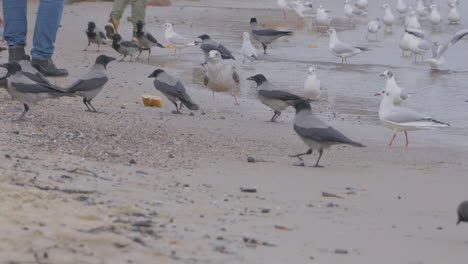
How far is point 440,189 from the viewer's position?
257 inches

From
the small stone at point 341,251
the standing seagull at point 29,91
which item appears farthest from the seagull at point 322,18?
the small stone at point 341,251

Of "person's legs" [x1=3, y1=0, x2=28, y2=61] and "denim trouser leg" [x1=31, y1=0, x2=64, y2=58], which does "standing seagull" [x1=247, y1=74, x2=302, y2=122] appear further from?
"person's legs" [x1=3, y1=0, x2=28, y2=61]

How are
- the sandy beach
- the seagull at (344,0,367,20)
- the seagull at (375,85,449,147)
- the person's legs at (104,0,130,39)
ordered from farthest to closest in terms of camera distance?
the seagull at (344,0,367,20) → the person's legs at (104,0,130,39) → the seagull at (375,85,449,147) → the sandy beach

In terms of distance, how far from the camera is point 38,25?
9477mm

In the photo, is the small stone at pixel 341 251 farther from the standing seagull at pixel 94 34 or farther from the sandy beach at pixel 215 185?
the standing seagull at pixel 94 34

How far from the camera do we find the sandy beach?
4332 millimetres

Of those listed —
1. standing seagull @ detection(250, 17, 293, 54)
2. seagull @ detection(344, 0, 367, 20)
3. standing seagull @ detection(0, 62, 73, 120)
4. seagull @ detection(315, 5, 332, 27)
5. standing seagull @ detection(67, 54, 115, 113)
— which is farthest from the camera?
seagull @ detection(344, 0, 367, 20)

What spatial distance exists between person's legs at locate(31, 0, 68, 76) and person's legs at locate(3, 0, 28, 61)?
19 centimetres

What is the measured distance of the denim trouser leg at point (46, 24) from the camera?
9336mm

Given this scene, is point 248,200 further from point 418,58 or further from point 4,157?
point 418,58

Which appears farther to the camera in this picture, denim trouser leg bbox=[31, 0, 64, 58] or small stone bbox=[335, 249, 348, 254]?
denim trouser leg bbox=[31, 0, 64, 58]

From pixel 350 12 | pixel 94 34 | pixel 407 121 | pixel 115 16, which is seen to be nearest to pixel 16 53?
pixel 407 121

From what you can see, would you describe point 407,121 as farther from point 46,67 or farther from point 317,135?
point 46,67

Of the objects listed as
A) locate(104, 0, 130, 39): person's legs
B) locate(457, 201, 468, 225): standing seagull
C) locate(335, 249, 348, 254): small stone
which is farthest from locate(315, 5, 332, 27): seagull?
locate(335, 249, 348, 254): small stone
